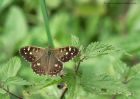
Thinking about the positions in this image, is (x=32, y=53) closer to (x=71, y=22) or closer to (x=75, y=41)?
(x=75, y=41)

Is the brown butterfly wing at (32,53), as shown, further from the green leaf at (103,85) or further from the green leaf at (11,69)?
the green leaf at (103,85)

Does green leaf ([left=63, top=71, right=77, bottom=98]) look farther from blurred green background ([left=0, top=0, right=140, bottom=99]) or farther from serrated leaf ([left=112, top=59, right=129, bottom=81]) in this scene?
blurred green background ([left=0, top=0, right=140, bottom=99])

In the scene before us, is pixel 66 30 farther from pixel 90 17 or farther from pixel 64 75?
pixel 64 75

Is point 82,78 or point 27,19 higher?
point 27,19

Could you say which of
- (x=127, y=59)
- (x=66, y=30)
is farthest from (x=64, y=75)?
(x=66, y=30)

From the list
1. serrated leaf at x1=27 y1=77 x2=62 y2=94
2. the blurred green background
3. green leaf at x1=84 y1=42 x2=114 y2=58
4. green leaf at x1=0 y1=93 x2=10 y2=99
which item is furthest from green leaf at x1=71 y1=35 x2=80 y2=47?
the blurred green background

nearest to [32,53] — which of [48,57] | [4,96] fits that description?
[48,57]

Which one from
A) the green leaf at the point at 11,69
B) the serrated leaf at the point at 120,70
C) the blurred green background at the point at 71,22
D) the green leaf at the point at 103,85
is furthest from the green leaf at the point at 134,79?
the blurred green background at the point at 71,22

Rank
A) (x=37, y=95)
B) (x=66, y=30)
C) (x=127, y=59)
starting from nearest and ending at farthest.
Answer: (x=37, y=95), (x=127, y=59), (x=66, y=30)
